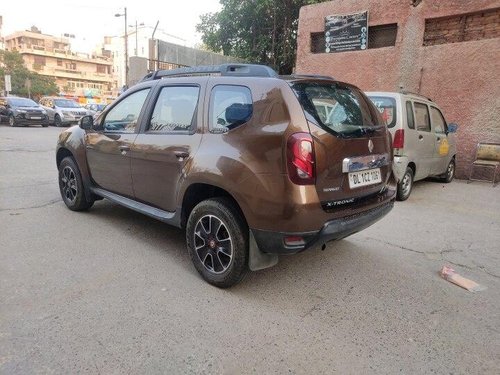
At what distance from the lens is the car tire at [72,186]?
4973mm

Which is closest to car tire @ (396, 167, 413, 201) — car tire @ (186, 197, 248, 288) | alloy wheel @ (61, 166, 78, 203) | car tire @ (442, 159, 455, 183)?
car tire @ (442, 159, 455, 183)

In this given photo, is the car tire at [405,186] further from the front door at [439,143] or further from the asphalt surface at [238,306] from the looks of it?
the asphalt surface at [238,306]

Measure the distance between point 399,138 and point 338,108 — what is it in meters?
3.28

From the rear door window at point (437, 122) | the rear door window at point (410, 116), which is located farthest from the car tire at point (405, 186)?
the rear door window at point (437, 122)

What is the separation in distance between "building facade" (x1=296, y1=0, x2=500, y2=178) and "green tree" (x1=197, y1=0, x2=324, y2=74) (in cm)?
563

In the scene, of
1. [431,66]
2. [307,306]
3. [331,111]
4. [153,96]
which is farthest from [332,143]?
[431,66]

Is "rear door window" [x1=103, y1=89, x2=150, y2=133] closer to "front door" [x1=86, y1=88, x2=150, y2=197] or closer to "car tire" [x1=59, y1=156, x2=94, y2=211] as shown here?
"front door" [x1=86, y1=88, x2=150, y2=197]

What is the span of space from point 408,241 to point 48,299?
376 cm

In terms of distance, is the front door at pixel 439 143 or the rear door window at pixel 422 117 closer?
the rear door window at pixel 422 117

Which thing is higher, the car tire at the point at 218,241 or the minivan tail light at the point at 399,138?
the minivan tail light at the point at 399,138

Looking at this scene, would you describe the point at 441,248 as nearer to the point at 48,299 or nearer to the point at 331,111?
the point at 331,111

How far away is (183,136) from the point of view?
3.44 meters

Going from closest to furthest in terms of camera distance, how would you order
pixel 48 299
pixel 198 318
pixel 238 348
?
pixel 238 348 < pixel 198 318 < pixel 48 299

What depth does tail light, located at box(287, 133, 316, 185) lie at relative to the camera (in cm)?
270
